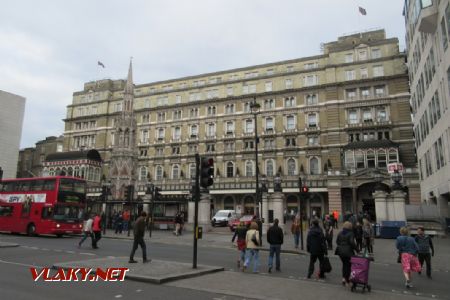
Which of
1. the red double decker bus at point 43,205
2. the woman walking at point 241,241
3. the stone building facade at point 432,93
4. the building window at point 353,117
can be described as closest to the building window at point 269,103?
the building window at point 353,117

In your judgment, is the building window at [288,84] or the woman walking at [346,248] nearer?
the woman walking at [346,248]

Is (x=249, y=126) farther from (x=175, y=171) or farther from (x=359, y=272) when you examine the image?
(x=359, y=272)

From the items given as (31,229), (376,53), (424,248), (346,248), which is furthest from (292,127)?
(346,248)

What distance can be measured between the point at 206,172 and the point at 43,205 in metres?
16.0

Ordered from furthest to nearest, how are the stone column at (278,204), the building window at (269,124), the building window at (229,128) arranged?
the building window at (229,128)
the building window at (269,124)
the stone column at (278,204)

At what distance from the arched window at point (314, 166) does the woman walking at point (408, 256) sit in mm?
Result: 39199

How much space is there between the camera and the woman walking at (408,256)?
9.51m

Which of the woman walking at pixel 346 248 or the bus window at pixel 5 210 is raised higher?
the bus window at pixel 5 210

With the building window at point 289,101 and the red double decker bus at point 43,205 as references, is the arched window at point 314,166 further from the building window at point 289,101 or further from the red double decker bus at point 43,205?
the red double decker bus at point 43,205

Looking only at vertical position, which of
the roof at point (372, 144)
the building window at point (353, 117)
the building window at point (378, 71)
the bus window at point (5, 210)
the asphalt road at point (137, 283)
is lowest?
the asphalt road at point (137, 283)

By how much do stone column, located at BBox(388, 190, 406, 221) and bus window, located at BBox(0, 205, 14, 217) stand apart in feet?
87.3

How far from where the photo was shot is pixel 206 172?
458 inches

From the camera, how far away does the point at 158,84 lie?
212 feet

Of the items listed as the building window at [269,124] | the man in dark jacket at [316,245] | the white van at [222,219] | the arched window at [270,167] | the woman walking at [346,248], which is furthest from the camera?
the building window at [269,124]
